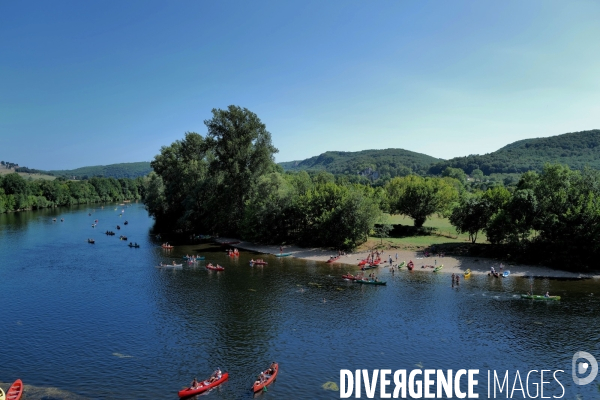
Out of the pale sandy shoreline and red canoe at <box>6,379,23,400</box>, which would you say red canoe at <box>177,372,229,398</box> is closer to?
red canoe at <box>6,379,23,400</box>

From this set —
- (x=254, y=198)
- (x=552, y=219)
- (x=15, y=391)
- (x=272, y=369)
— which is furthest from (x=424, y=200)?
(x=15, y=391)

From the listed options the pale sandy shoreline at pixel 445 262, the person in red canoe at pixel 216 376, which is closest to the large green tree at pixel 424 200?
the pale sandy shoreline at pixel 445 262

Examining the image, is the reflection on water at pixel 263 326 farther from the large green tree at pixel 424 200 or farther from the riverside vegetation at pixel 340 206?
the large green tree at pixel 424 200

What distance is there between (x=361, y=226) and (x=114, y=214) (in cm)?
12549

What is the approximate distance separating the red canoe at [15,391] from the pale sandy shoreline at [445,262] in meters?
48.7

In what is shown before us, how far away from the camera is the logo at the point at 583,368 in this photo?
108 ft

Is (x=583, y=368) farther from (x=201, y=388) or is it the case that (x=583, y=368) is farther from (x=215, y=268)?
(x=215, y=268)

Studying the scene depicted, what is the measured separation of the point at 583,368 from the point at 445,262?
3630cm

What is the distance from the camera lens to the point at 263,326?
146 feet

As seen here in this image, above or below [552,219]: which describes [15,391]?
below

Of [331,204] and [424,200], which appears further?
[424,200]

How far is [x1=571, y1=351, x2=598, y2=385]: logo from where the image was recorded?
108 ft

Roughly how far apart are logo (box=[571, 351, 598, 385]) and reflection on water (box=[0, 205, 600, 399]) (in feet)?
2.28

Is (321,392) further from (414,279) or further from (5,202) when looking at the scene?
(5,202)
